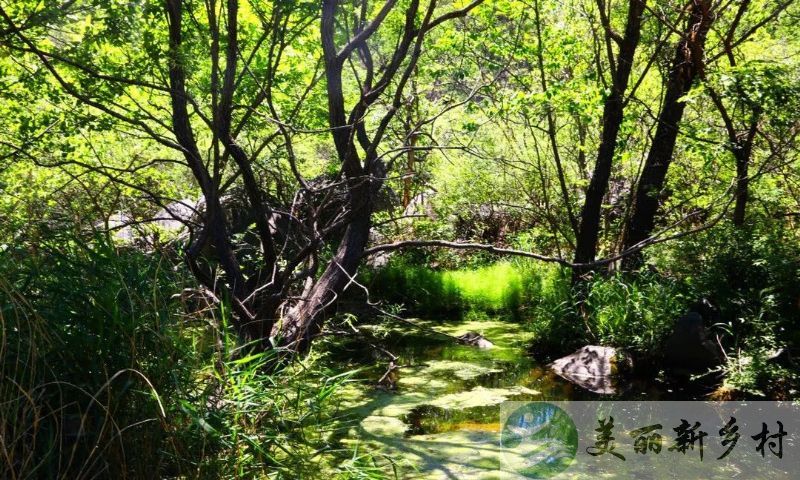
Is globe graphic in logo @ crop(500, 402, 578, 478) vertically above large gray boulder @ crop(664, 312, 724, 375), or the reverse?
large gray boulder @ crop(664, 312, 724, 375)

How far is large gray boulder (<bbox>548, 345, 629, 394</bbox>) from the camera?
5129 millimetres

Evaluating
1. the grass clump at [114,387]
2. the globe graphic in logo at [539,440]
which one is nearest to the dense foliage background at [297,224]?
the grass clump at [114,387]

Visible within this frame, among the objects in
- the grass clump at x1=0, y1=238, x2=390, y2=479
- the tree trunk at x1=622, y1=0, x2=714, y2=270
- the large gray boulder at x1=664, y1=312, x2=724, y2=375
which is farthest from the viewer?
the tree trunk at x1=622, y1=0, x2=714, y2=270

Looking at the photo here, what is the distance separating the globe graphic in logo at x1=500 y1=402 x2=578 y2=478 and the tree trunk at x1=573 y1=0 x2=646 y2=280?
207 cm

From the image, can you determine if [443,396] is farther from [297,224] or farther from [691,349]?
[691,349]

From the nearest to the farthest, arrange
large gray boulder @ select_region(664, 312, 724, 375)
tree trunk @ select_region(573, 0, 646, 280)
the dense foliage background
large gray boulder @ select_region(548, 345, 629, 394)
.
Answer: the dense foliage background, large gray boulder @ select_region(664, 312, 724, 375), large gray boulder @ select_region(548, 345, 629, 394), tree trunk @ select_region(573, 0, 646, 280)

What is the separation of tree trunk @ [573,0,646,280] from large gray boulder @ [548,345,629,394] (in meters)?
1.01

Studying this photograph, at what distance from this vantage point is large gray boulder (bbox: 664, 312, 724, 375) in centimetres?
484

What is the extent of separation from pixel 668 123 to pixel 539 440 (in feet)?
10.9

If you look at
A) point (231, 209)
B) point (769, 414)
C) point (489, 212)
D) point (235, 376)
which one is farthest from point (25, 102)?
point (489, 212)
